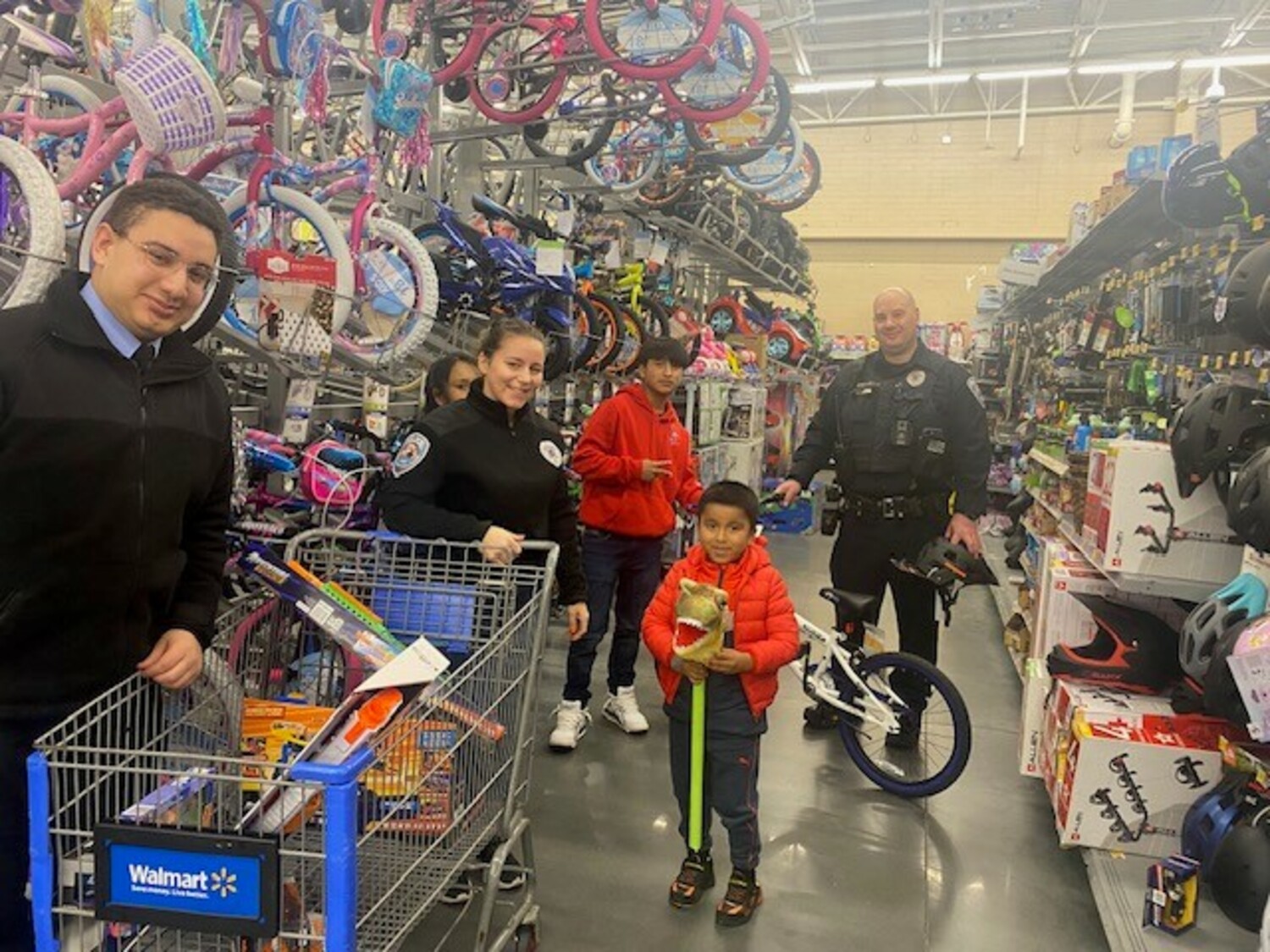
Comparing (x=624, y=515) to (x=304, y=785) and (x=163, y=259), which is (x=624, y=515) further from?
(x=304, y=785)

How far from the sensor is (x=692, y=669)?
2482mm

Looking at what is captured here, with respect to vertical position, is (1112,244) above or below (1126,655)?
above

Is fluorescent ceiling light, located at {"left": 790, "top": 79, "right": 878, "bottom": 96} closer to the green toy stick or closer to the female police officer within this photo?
the female police officer

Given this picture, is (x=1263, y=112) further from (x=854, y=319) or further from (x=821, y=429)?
(x=854, y=319)

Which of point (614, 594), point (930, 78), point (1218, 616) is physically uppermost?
point (930, 78)

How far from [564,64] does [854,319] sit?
43.1ft

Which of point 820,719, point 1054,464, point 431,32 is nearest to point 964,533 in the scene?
point 820,719

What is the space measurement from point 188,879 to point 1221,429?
8.70 feet

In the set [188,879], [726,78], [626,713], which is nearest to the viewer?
[188,879]

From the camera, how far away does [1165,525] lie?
2881mm

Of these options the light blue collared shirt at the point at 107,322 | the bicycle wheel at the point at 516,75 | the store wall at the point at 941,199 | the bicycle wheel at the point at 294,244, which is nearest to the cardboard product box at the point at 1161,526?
the bicycle wheel at the point at 294,244

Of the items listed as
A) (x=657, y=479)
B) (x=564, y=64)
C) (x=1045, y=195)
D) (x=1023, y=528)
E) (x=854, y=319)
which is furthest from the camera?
(x=854, y=319)

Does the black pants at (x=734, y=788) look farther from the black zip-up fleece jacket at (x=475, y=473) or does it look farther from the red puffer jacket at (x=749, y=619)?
the black zip-up fleece jacket at (x=475, y=473)

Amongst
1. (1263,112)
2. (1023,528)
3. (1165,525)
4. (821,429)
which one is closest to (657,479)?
(821,429)
